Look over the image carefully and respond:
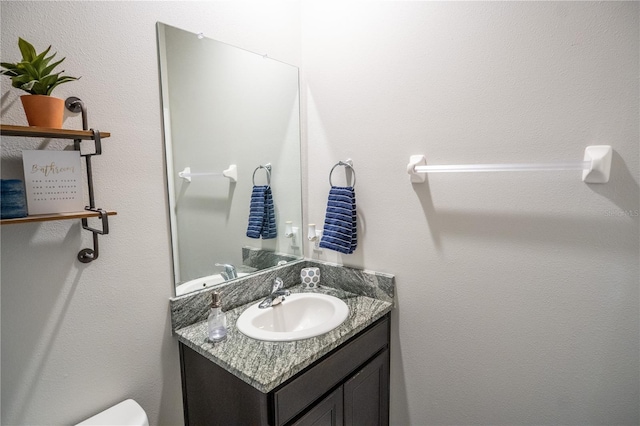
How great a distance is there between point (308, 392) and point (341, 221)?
70 centimetres

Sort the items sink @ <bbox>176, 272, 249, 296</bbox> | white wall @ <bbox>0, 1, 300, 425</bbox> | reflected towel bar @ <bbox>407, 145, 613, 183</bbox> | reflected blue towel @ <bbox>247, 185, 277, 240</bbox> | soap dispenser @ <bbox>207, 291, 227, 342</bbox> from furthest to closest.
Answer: reflected blue towel @ <bbox>247, 185, 277, 240</bbox>, sink @ <bbox>176, 272, 249, 296</bbox>, soap dispenser @ <bbox>207, 291, 227, 342</bbox>, reflected towel bar @ <bbox>407, 145, 613, 183</bbox>, white wall @ <bbox>0, 1, 300, 425</bbox>

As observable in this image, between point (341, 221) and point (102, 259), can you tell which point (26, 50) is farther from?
point (341, 221)

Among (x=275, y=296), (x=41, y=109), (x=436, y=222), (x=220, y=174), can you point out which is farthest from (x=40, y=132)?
(x=436, y=222)

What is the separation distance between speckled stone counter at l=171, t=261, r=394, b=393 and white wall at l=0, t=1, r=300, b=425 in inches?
4.5

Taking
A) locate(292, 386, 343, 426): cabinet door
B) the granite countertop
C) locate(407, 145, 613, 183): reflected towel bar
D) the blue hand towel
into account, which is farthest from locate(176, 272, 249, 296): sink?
locate(407, 145, 613, 183): reflected towel bar

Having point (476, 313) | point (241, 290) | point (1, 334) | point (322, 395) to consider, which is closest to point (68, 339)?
point (1, 334)

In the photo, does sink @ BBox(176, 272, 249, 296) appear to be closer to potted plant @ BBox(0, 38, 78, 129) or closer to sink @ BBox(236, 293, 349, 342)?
sink @ BBox(236, 293, 349, 342)

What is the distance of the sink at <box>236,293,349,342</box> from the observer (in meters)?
1.19

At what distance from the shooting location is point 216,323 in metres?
1.16

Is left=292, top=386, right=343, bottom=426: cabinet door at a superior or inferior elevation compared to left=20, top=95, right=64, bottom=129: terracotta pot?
inferior

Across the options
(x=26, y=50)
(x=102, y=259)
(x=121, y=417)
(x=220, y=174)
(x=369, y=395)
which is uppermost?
(x=26, y=50)

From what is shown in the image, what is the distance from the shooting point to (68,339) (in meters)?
0.99

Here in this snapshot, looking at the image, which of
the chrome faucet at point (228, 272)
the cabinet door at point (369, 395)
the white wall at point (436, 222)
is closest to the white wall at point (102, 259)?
the white wall at point (436, 222)

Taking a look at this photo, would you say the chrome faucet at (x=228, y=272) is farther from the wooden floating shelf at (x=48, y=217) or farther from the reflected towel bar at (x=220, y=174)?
the wooden floating shelf at (x=48, y=217)
